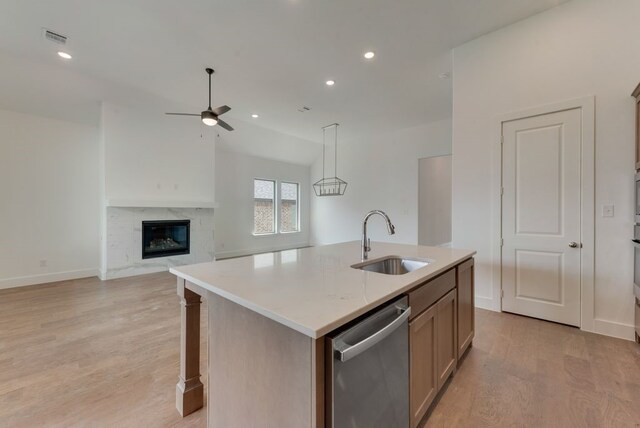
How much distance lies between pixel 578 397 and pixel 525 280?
1.41 m

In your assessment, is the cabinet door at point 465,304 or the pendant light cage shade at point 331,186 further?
the pendant light cage shade at point 331,186

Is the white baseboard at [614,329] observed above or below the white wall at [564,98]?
below

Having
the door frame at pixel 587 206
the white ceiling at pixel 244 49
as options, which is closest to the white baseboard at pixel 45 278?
the white ceiling at pixel 244 49

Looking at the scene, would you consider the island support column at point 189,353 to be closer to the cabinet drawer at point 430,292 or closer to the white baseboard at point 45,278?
the cabinet drawer at point 430,292

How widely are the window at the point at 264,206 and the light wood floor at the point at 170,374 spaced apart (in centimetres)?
447

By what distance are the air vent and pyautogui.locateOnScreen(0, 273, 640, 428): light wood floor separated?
3109mm

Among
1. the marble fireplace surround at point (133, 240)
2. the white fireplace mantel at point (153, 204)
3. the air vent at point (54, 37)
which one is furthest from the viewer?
the marble fireplace surround at point (133, 240)

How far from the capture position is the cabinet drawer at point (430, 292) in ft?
4.46

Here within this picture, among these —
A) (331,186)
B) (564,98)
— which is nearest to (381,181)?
(331,186)

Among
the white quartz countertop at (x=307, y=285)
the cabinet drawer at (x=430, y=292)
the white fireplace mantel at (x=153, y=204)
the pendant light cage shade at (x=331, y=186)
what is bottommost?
the cabinet drawer at (x=430, y=292)

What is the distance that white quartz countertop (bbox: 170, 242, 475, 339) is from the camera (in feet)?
3.04

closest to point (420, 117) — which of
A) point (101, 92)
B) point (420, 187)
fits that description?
point (420, 187)

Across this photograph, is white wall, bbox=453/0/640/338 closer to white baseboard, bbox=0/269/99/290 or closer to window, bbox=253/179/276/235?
window, bbox=253/179/276/235

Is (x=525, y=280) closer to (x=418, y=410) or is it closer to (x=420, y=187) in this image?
(x=418, y=410)
